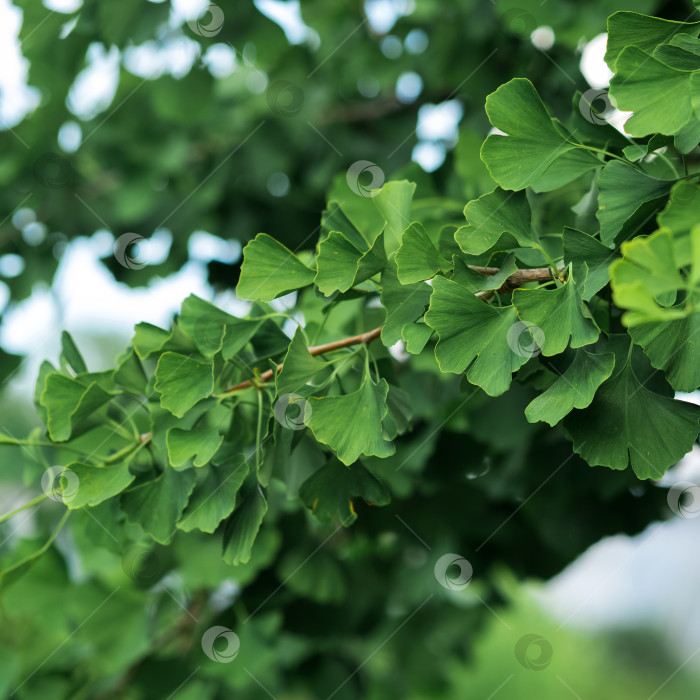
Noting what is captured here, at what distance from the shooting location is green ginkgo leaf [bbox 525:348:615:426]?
27 cm

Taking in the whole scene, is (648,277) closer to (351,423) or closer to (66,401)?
(351,423)

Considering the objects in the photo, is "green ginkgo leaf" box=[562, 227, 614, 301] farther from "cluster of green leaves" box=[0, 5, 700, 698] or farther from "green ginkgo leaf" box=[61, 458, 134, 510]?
"green ginkgo leaf" box=[61, 458, 134, 510]

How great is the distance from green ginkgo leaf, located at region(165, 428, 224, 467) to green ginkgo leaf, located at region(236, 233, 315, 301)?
7 centimetres

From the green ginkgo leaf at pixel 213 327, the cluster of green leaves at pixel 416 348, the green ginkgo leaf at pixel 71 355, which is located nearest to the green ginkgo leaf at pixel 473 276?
the cluster of green leaves at pixel 416 348

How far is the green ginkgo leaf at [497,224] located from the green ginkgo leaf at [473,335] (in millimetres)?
25

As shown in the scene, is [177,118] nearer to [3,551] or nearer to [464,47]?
[464,47]

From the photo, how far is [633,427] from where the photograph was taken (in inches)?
11.7

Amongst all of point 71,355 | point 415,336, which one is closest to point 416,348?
point 415,336

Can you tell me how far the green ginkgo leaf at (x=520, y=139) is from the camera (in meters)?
0.30

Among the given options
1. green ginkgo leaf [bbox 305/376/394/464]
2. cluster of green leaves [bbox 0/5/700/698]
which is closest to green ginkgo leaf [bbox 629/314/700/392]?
cluster of green leaves [bbox 0/5/700/698]

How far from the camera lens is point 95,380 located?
363mm

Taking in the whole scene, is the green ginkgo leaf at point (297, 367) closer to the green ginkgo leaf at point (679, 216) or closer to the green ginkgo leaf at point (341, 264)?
the green ginkgo leaf at point (341, 264)

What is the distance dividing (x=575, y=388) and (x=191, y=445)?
0.17m

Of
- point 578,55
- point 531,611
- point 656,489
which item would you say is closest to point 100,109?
point 578,55
